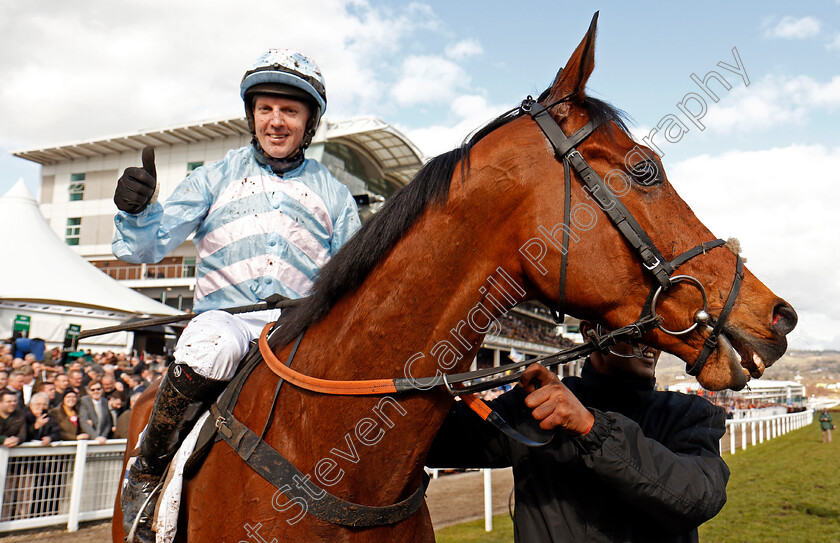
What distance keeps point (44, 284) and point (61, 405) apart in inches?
195

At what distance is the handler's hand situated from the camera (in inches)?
65.6

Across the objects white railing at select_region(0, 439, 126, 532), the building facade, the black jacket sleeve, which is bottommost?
white railing at select_region(0, 439, 126, 532)

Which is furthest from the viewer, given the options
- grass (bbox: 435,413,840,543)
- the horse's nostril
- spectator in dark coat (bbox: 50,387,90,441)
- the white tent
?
the white tent

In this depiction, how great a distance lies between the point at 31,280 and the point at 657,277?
11714mm

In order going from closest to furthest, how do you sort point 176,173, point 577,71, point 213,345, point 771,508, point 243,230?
point 577,71, point 213,345, point 243,230, point 771,508, point 176,173

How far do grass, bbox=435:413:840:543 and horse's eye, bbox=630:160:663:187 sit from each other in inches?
194

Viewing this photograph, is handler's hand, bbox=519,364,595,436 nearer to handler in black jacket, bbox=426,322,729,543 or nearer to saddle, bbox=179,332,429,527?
handler in black jacket, bbox=426,322,729,543

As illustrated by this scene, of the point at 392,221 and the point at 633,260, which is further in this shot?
the point at 392,221

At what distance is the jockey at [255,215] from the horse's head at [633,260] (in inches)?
41.3

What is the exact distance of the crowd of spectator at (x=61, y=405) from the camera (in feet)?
18.8

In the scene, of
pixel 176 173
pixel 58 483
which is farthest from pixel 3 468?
pixel 176 173

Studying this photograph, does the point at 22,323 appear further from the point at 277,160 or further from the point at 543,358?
the point at 543,358

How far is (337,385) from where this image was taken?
66.5 inches

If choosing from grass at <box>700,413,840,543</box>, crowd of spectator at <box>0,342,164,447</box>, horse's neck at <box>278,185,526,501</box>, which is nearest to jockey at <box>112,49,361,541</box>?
horse's neck at <box>278,185,526,501</box>
